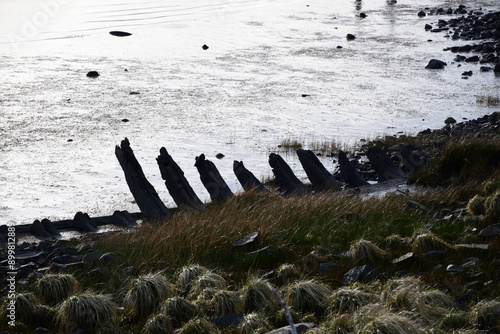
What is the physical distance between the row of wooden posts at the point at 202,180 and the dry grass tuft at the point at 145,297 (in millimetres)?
6089

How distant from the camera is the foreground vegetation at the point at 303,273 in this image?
6949mm

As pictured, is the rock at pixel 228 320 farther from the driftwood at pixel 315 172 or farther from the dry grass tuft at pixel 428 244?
the driftwood at pixel 315 172

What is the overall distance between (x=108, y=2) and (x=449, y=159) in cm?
5206

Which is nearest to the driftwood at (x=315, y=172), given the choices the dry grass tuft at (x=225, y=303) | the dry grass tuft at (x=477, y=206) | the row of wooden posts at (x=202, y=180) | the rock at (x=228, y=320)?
the row of wooden posts at (x=202, y=180)

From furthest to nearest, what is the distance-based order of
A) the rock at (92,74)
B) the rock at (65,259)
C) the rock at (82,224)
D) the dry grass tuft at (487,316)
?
the rock at (92,74) < the rock at (82,224) < the rock at (65,259) < the dry grass tuft at (487,316)

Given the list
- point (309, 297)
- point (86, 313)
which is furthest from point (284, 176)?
point (86, 313)

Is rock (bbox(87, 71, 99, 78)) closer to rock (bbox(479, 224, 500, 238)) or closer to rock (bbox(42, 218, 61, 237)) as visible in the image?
rock (bbox(42, 218, 61, 237))

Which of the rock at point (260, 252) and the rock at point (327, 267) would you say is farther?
the rock at point (260, 252)

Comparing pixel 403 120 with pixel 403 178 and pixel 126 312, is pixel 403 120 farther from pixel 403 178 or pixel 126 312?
pixel 126 312

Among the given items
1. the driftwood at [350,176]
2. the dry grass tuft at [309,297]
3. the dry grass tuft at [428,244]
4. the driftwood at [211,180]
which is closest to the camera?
the dry grass tuft at [309,297]

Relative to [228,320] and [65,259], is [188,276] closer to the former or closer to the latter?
[228,320]

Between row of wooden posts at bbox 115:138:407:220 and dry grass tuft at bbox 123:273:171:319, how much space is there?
240 inches

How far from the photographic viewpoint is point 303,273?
8547mm

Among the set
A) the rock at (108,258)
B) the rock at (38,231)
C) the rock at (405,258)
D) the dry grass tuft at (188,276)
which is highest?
the dry grass tuft at (188,276)
